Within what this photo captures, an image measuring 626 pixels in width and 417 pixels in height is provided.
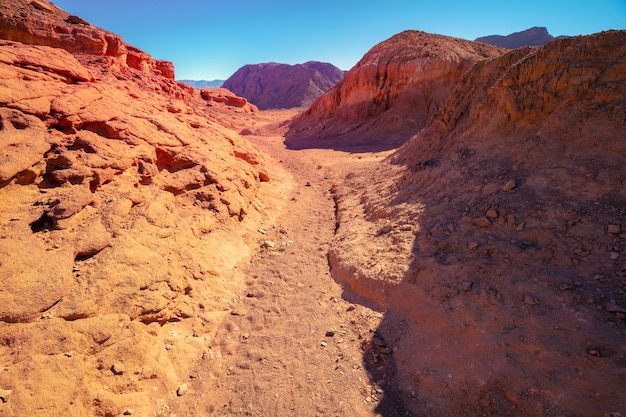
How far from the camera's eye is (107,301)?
344 cm

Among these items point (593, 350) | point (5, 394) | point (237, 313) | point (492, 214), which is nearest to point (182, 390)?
point (237, 313)

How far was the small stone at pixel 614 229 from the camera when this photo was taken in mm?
3250

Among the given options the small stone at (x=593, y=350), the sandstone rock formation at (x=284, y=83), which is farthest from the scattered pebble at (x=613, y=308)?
the sandstone rock formation at (x=284, y=83)

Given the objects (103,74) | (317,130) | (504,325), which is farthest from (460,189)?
(317,130)

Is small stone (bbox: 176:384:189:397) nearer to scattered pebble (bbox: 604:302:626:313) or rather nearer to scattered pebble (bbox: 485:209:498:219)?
scattered pebble (bbox: 604:302:626:313)

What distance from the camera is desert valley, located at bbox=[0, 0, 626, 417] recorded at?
284cm

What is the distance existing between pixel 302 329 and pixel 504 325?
241 cm

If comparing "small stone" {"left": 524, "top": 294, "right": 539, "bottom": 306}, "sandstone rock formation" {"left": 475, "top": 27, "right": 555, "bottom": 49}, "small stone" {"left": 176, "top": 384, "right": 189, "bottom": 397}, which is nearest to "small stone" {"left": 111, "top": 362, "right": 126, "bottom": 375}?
"small stone" {"left": 176, "top": 384, "right": 189, "bottom": 397}

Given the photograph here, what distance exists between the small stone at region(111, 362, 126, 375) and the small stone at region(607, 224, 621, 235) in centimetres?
541

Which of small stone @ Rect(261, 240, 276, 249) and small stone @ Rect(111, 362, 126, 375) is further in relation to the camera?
small stone @ Rect(261, 240, 276, 249)

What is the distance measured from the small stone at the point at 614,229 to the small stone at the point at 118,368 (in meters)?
5.41

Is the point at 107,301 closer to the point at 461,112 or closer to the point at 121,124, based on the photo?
the point at 121,124

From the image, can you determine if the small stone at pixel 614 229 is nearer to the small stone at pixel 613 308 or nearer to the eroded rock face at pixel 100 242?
the small stone at pixel 613 308

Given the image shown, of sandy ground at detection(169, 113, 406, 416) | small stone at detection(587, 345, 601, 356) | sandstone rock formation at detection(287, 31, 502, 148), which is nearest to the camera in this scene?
small stone at detection(587, 345, 601, 356)
